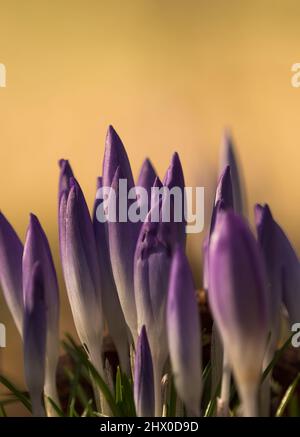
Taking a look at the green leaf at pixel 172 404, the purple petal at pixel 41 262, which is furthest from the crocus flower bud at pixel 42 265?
the green leaf at pixel 172 404

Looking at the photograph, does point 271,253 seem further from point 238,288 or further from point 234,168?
point 234,168

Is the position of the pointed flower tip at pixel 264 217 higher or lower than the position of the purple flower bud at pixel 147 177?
lower

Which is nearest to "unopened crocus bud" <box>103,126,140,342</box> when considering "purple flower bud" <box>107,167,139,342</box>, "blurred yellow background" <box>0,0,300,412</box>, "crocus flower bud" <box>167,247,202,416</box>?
"purple flower bud" <box>107,167,139,342</box>

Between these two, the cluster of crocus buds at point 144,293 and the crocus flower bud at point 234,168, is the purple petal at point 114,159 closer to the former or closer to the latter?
the cluster of crocus buds at point 144,293

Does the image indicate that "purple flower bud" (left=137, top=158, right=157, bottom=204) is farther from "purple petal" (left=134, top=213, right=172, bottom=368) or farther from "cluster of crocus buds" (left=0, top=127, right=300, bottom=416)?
"purple petal" (left=134, top=213, right=172, bottom=368)

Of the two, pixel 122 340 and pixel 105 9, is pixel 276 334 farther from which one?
pixel 105 9

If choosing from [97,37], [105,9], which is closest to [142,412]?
[105,9]

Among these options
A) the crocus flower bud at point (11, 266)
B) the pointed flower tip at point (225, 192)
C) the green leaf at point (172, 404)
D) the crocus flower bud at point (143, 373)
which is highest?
the pointed flower tip at point (225, 192)
